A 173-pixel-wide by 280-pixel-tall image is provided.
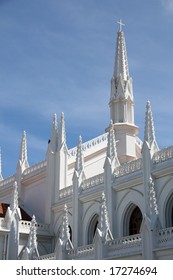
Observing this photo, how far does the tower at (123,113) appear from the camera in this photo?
4306cm

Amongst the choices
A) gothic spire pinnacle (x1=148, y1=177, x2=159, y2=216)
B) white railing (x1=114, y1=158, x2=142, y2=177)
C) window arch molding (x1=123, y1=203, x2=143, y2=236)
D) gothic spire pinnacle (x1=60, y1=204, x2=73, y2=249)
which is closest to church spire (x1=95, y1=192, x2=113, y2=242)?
window arch molding (x1=123, y1=203, x2=143, y2=236)

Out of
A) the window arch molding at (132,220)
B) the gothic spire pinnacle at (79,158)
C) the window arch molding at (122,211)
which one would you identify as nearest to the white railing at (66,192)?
the gothic spire pinnacle at (79,158)

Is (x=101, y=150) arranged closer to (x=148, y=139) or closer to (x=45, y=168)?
(x=45, y=168)

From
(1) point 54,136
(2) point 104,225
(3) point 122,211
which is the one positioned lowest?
(2) point 104,225

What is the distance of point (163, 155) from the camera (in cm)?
3041

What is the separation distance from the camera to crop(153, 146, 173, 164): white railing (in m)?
29.9

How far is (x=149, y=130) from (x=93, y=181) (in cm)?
681

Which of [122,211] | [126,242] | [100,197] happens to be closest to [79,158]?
[100,197]

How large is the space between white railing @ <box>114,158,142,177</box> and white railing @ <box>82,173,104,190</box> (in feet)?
6.31

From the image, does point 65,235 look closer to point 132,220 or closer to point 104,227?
point 104,227

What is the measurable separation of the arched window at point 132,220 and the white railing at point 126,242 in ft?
12.0

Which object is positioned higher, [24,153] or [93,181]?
[24,153]

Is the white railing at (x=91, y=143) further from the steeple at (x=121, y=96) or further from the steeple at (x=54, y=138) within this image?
the steeple at (x=121, y=96)
